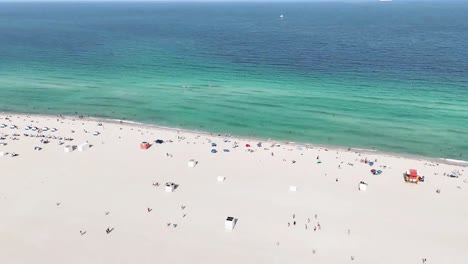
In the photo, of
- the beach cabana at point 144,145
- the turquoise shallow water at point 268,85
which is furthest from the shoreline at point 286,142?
the beach cabana at point 144,145

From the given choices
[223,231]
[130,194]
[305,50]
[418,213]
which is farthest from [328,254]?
[305,50]

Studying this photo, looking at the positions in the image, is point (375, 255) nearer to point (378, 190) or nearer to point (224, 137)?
point (378, 190)

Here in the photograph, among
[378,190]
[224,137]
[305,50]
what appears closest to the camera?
[378,190]

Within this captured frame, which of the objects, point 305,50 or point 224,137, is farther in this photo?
point 305,50

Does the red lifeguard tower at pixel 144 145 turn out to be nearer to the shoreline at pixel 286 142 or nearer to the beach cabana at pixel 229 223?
the shoreline at pixel 286 142

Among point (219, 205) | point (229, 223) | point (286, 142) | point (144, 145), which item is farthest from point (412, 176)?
point (144, 145)

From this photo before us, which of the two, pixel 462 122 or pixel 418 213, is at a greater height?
pixel 462 122

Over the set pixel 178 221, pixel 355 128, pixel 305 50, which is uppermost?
pixel 305 50
